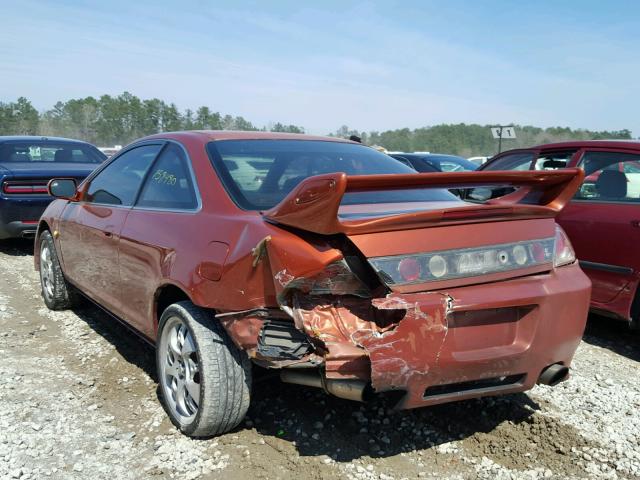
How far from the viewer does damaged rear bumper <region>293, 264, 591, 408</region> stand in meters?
2.16

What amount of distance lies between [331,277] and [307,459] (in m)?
1.00

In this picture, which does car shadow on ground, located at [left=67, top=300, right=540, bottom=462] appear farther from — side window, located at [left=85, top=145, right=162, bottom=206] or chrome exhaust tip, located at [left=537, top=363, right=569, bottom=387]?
side window, located at [left=85, top=145, right=162, bottom=206]

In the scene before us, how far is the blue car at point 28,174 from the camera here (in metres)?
7.14

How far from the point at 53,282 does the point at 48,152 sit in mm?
4275

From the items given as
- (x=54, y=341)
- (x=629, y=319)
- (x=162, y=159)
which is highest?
(x=162, y=159)

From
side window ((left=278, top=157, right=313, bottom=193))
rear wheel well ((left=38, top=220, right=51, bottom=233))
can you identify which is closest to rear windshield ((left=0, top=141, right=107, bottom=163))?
rear wheel well ((left=38, top=220, right=51, bottom=233))

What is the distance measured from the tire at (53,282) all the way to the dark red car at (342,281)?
1.93 m

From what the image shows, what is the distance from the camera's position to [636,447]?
2.79 m

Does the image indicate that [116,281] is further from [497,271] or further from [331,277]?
[497,271]

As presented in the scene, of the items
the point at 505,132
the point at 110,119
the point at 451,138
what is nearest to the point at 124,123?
the point at 110,119

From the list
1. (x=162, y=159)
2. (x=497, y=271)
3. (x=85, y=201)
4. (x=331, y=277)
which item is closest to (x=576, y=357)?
(x=497, y=271)

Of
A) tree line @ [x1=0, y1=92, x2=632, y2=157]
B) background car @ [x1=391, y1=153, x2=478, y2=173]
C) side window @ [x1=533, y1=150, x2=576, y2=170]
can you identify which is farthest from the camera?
tree line @ [x1=0, y1=92, x2=632, y2=157]

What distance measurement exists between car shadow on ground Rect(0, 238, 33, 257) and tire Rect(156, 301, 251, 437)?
585 centimetres

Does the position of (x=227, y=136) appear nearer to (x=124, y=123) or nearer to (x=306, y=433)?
(x=306, y=433)
